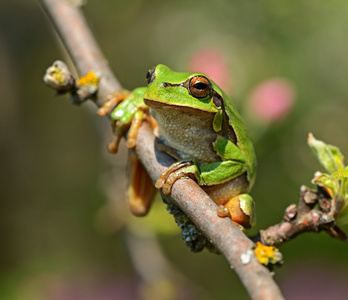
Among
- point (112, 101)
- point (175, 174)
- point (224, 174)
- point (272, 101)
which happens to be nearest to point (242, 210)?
point (224, 174)

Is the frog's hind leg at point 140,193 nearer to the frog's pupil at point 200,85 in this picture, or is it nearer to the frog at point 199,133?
the frog at point 199,133

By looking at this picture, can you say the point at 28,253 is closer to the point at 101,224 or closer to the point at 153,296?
the point at 101,224

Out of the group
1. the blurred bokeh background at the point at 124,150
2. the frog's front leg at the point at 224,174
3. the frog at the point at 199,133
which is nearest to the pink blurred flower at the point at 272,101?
the blurred bokeh background at the point at 124,150

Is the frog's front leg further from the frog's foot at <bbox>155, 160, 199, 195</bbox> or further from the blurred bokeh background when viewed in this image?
the blurred bokeh background

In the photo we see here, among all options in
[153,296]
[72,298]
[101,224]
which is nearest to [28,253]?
[72,298]

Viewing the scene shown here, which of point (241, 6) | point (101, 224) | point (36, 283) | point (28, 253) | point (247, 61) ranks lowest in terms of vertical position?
point (28, 253)

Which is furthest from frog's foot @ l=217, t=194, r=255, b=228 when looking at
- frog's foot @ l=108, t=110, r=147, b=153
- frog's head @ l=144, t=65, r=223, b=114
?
frog's foot @ l=108, t=110, r=147, b=153
